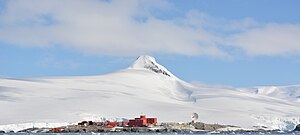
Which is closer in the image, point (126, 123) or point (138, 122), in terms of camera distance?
point (138, 122)

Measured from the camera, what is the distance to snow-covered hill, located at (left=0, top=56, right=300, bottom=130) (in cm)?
10119

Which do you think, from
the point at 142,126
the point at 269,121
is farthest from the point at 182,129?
the point at 269,121

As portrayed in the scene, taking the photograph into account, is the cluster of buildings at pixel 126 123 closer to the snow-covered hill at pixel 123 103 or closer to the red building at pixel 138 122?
the red building at pixel 138 122

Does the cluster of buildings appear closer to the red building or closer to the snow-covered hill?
the red building

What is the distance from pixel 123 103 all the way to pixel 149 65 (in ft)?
206

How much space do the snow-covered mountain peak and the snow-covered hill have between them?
25.9m

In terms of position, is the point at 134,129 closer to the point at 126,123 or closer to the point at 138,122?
the point at 138,122

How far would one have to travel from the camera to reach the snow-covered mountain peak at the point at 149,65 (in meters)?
171

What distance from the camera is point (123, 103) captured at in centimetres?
11181

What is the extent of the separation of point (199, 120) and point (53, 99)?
24.2m

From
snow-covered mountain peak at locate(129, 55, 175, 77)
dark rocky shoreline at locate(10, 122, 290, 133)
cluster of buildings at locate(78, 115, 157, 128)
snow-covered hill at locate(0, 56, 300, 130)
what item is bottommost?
dark rocky shoreline at locate(10, 122, 290, 133)

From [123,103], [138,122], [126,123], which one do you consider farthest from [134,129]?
[123,103]

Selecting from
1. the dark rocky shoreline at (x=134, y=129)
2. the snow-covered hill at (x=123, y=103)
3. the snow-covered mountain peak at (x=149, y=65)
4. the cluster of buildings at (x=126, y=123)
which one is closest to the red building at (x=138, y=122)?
the cluster of buildings at (x=126, y=123)

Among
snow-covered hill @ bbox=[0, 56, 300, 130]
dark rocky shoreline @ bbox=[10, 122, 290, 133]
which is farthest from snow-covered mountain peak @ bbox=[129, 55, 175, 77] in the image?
dark rocky shoreline @ bbox=[10, 122, 290, 133]
